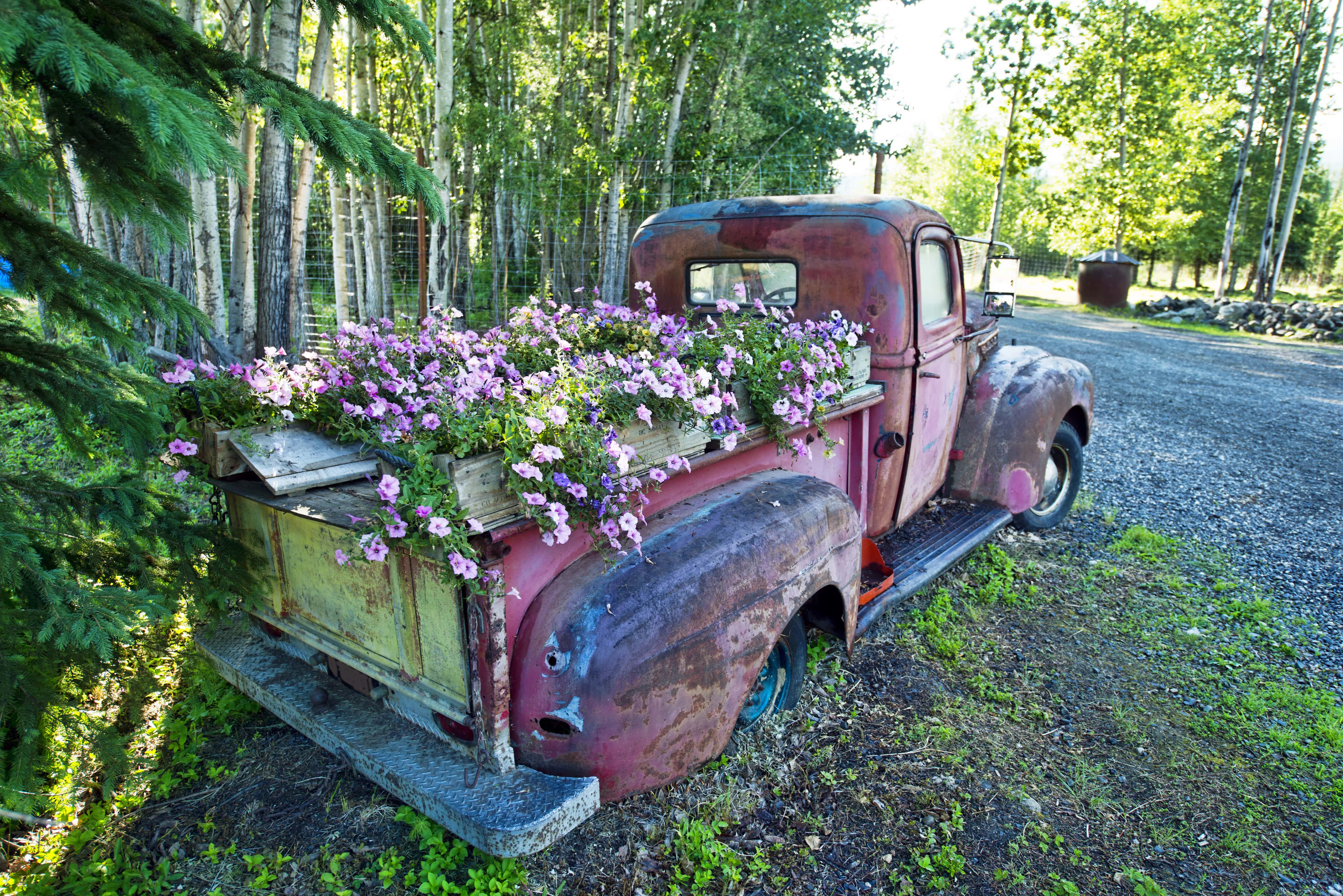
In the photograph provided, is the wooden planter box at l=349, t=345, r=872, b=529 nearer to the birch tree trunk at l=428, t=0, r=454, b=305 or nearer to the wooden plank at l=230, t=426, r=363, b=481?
the wooden plank at l=230, t=426, r=363, b=481

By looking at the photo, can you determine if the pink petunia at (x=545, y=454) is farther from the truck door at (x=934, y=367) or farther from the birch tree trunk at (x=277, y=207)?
the birch tree trunk at (x=277, y=207)

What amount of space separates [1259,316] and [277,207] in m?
19.1

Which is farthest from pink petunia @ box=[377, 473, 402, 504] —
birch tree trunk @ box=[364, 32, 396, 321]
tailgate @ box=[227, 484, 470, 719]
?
birch tree trunk @ box=[364, 32, 396, 321]

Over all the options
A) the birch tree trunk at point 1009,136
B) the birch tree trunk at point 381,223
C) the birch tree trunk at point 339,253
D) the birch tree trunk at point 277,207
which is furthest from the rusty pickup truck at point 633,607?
the birch tree trunk at point 1009,136

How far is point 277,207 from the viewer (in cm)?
473

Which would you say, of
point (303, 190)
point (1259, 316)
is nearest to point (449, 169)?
point (303, 190)

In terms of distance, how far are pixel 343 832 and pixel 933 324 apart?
10.8 feet

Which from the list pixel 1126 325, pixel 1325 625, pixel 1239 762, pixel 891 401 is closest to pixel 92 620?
pixel 891 401

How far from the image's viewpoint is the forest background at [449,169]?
216 centimetres

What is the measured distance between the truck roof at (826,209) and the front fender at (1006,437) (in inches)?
41.7

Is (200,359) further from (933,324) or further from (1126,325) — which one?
(1126,325)

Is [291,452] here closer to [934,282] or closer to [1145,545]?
[934,282]

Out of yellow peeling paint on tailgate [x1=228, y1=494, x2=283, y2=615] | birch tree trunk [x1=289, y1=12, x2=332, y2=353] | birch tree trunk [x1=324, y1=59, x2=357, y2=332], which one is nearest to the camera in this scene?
yellow peeling paint on tailgate [x1=228, y1=494, x2=283, y2=615]

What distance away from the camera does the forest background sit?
2.16 meters
